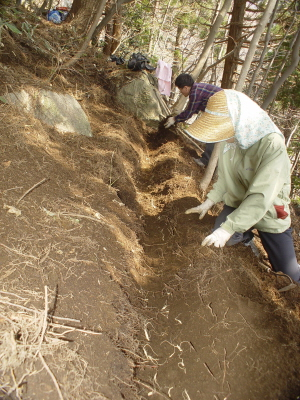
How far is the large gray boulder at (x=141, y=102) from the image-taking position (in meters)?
6.64

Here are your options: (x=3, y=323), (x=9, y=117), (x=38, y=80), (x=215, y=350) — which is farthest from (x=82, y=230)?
(x=38, y=80)

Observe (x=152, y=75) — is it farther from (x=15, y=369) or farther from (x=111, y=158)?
(x=15, y=369)

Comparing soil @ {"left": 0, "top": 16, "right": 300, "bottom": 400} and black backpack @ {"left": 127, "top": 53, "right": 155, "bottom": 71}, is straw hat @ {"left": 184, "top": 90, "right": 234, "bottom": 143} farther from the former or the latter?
black backpack @ {"left": 127, "top": 53, "right": 155, "bottom": 71}

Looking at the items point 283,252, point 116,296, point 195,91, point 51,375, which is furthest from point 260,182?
point 195,91

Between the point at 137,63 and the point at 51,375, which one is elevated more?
the point at 137,63

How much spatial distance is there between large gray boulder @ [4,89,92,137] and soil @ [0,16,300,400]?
181mm

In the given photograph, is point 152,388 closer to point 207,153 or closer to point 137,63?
point 207,153

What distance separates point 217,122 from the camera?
6.89 ft

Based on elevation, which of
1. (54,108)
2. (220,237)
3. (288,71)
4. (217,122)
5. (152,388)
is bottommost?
(152,388)

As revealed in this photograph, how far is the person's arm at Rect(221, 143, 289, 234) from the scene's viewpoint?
205 cm

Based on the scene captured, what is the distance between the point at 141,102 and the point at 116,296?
5.43 meters

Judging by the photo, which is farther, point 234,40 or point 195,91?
point 234,40

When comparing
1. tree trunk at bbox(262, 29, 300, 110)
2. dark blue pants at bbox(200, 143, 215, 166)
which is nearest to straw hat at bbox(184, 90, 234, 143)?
tree trunk at bbox(262, 29, 300, 110)

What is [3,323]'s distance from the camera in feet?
4.96
